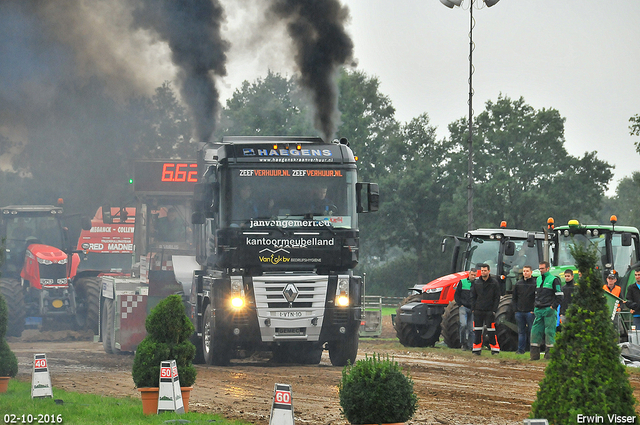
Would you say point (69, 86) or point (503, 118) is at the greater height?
point (503, 118)

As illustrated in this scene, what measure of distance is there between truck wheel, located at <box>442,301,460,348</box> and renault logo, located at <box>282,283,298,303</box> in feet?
18.9

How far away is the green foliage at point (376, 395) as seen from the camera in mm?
6695

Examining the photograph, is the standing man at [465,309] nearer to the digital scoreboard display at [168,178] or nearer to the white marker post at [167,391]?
the digital scoreboard display at [168,178]

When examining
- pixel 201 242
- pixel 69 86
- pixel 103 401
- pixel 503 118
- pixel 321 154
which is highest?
pixel 503 118

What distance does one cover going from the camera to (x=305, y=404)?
1080cm

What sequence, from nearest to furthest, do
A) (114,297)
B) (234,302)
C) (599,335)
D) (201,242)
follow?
(599,335), (234,302), (201,242), (114,297)

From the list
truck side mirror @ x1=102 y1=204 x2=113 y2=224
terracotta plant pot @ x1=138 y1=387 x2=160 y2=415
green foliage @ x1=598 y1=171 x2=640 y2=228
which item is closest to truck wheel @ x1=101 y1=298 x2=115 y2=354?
truck side mirror @ x1=102 y1=204 x2=113 y2=224

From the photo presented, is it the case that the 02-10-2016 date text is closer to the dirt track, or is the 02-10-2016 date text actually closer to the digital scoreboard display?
the dirt track

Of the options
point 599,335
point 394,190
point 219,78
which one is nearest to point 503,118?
point 394,190

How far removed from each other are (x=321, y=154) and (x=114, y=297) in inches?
292

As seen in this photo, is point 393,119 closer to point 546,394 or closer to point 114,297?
point 114,297

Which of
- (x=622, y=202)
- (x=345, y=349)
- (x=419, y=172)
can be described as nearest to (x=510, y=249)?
(x=345, y=349)

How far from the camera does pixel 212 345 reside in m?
15.4

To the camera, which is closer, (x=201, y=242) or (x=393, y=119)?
(x=201, y=242)
